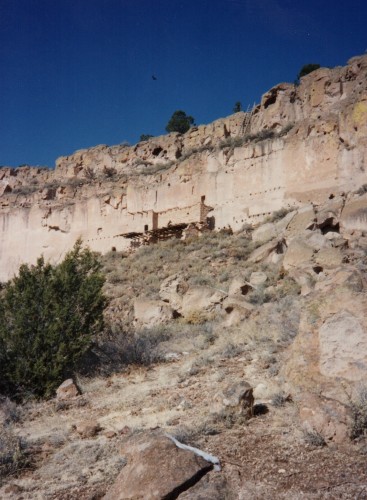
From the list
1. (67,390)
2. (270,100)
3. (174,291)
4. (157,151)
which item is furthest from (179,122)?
(67,390)

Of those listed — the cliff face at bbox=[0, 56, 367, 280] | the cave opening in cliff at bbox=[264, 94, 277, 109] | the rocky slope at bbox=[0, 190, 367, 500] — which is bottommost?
the rocky slope at bbox=[0, 190, 367, 500]

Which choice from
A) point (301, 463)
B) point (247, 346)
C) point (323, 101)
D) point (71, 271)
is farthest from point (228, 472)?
point (323, 101)

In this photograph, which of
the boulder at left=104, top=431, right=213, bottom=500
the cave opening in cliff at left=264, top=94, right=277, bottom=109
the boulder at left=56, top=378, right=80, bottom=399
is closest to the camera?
the boulder at left=104, top=431, right=213, bottom=500

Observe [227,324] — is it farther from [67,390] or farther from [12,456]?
[12,456]

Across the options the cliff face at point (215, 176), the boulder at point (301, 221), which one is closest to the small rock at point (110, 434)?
the boulder at point (301, 221)

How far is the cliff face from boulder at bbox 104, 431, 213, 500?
1237 centimetres

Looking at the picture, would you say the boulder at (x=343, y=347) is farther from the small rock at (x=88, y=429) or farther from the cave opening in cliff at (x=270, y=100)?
the cave opening in cliff at (x=270, y=100)

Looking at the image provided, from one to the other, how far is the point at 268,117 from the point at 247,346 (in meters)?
19.7

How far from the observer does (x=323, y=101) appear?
21578mm

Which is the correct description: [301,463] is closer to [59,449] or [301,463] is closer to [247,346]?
[59,449]

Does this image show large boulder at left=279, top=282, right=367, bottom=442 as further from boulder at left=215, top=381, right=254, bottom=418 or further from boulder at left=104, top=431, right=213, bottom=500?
boulder at left=104, top=431, right=213, bottom=500

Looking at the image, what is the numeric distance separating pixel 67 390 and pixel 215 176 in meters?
16.6

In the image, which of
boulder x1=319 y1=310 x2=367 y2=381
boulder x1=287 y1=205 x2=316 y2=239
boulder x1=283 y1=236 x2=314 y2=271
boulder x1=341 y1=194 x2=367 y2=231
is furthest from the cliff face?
boulder x1=319 y1=310 x2=367 y2=381

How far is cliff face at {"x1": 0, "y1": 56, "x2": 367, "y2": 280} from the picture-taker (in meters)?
17.7
